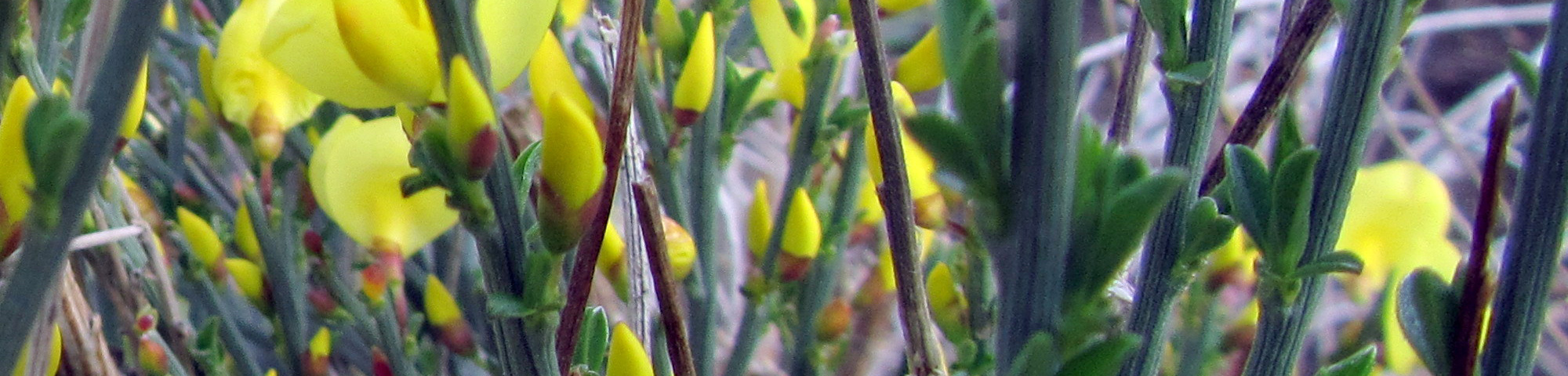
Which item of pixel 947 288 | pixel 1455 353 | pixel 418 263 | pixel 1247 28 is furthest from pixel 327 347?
pixel 1247 28

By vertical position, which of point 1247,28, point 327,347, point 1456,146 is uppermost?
point 1247,28

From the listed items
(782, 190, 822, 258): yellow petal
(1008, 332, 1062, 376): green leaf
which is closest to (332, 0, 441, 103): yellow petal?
(1008, 332, 1062, 376): green leaf

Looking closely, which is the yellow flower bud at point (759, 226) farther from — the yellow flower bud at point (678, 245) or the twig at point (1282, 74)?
the twig at point (1282, 74)

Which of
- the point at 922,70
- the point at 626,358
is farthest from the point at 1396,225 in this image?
the point at 626,358

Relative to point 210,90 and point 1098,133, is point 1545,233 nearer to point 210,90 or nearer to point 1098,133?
point 1098,133

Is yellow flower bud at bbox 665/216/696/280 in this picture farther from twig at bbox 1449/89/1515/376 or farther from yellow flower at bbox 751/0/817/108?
twig at bbox 1449/89/1515/376

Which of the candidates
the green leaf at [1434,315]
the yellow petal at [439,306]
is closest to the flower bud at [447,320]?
the yellow petal at [439,306]
